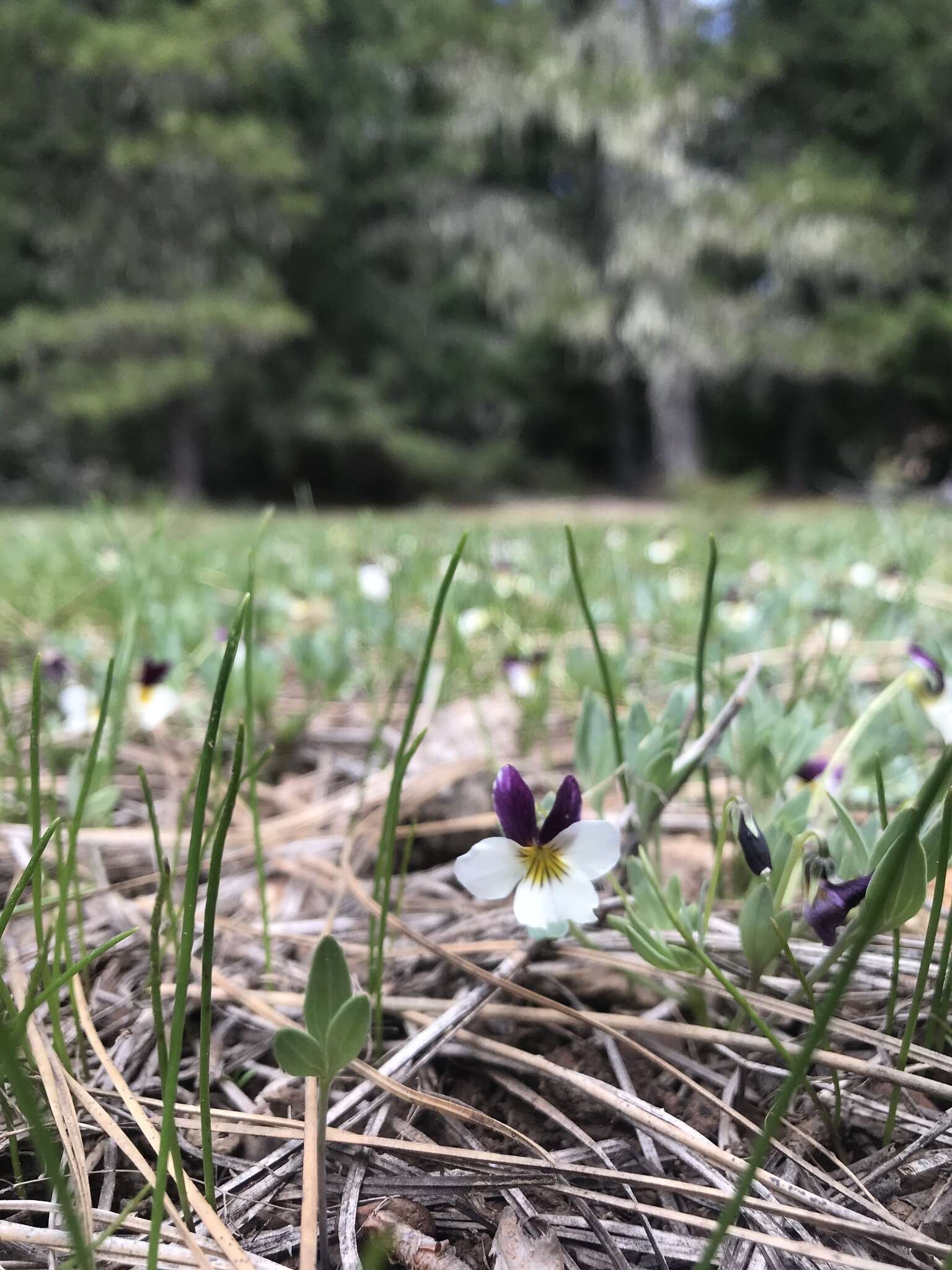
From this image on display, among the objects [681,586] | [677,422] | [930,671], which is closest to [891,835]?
[930,671]

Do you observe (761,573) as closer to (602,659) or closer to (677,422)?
(602,659)

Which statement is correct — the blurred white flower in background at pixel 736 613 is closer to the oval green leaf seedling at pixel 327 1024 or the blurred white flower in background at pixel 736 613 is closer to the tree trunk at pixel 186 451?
the oval green leaf seedling at pixel 327 1024

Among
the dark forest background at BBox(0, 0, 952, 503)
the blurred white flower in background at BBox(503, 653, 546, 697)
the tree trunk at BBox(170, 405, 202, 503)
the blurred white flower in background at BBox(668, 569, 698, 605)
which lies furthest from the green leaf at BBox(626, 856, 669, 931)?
the tree trunk at BBox(170, 405, 202, 503)

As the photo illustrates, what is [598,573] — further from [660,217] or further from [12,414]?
[12,414]

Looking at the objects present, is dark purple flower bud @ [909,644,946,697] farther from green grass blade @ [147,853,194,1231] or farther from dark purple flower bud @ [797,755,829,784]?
green grass blade @ [147,853,194,1231]

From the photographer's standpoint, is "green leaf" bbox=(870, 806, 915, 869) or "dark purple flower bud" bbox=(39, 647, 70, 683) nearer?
"green leaf" bbox=(870, 806, 915, 869)

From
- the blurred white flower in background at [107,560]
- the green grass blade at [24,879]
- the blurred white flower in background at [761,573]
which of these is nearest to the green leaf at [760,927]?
the green grass blade at [24,879]
